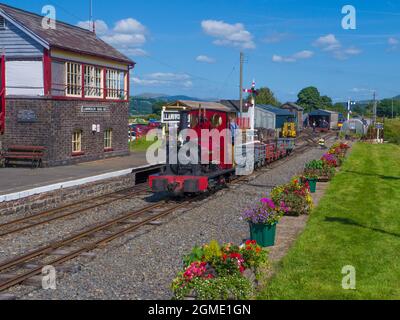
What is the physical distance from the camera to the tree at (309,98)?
14162 centimetres

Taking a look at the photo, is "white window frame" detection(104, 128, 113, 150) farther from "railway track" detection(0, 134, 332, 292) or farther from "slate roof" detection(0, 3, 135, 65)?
"railway track" detection(0, 134, 332, 292)

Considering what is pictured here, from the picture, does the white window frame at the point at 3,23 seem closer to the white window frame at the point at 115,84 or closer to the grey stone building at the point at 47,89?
the grey stone building at the point at 47,89

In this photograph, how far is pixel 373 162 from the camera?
2936 cm

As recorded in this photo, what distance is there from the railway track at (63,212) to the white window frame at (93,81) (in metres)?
7.73

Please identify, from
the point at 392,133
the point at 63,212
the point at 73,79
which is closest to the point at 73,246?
the point at 63,212

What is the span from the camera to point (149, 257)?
33.0 ft

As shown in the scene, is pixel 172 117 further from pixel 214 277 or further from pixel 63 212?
pixel 214 277

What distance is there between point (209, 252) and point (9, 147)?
1796cm

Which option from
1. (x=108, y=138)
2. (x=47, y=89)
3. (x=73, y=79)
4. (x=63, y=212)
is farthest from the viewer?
(x=108, y=138)

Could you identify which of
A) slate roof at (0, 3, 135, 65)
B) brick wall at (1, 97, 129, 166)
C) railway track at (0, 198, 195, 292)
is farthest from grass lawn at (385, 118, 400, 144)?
railway track at (0, 198, 195, 292)

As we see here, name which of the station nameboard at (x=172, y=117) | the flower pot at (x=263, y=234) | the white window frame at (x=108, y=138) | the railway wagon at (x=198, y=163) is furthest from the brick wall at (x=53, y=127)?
the flower pot at (x=263, y=234)

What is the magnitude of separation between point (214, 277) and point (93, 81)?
67.9 ft
